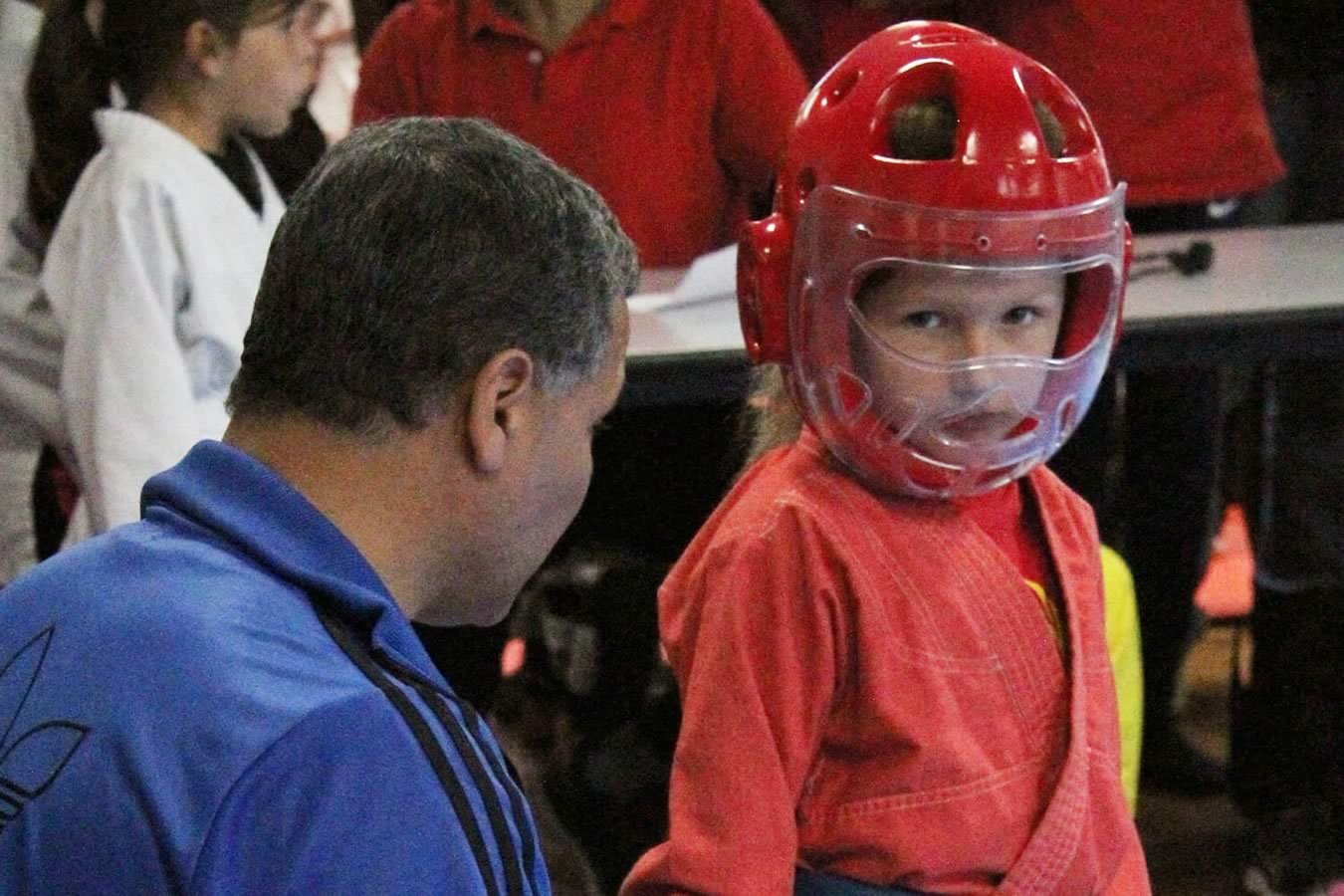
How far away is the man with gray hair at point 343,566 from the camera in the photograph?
1029 millimetres

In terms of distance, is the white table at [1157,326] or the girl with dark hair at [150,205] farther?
the girl with dark hair at [150,205]

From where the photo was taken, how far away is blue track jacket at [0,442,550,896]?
1.02 metres

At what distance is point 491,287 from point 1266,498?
2325 mm

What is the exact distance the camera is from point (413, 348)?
1210 millimetres

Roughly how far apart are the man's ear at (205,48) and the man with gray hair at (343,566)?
149 cm

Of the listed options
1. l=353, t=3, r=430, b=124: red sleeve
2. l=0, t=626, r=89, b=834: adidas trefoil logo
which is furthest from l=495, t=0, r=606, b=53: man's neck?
l=0, t=626, r=89, b=834: adidas trefoil logo

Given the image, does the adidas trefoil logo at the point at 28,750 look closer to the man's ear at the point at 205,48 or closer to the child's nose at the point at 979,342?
the child's nose at the point at 979,342

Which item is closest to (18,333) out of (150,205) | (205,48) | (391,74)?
(150,205)

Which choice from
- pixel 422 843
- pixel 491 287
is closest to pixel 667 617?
pixel 491 287

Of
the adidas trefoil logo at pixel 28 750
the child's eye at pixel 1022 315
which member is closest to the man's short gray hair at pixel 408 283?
the adidas trefoil logo at pixel 28 750

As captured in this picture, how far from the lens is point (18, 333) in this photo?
2.85 meters

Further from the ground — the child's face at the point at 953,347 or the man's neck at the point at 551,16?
the child's face at the point at 953,347

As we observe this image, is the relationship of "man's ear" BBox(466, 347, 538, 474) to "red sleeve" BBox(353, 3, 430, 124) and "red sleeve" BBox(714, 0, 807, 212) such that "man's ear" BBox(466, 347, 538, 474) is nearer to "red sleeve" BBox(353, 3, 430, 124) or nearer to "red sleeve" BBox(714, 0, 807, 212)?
"red sleeve" BBox(714, 0, 807, 212)

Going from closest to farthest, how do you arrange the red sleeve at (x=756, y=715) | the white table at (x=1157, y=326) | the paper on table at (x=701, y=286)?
the red sleeve at (x=756, y=715)
the white table at (x=1157, y=326)
the paper on table at (x=701, y=286)
